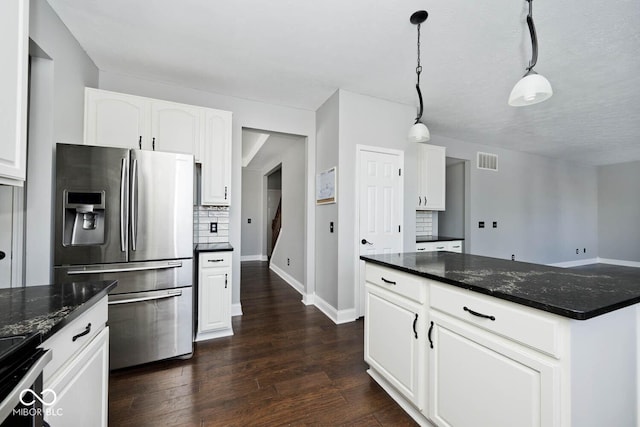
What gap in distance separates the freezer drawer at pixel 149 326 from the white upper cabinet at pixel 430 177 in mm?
3439

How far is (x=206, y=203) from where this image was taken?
9.17 ft

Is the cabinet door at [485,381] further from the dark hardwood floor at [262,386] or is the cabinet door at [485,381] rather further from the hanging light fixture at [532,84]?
the hanging light fixture at [532,84]

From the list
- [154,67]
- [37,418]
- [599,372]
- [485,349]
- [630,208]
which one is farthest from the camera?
[630,208]

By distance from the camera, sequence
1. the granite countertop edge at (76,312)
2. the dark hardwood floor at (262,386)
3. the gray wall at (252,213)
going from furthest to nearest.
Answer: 1. the gray wall at (252,213)
2. the dark hardwood floor at (262,386)
3. the granite countertop edge at (76,312)

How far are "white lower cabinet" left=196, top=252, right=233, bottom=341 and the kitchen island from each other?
1695mm

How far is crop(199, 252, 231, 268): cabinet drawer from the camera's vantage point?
2.50 m

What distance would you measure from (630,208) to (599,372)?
8335mm

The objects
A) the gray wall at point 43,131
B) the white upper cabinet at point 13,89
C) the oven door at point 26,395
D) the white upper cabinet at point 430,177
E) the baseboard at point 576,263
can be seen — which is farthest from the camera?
the baseboard at point 576,263

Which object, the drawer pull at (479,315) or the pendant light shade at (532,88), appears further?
the pendant light shade at (532,88)

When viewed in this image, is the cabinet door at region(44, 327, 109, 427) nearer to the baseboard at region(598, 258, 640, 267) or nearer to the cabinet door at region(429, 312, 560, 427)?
the cabinet door at region(429, 312, 560, 427)

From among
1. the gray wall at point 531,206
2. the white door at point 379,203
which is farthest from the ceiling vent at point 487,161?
the white door at point 379,203

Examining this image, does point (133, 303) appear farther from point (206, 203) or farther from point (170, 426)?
point (206, 203)

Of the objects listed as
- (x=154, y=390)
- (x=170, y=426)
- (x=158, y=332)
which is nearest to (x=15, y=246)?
(x=158, y=332)

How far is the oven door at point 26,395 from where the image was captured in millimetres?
606
